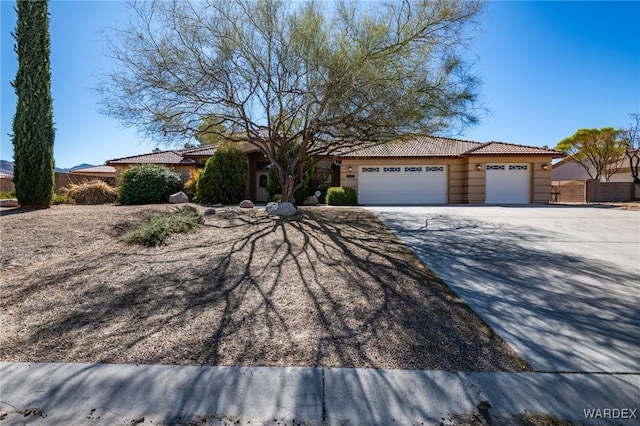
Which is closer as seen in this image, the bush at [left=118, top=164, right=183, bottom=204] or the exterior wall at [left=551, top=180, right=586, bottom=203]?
the bush at [left=118, top=164, right=183, bottom=204]

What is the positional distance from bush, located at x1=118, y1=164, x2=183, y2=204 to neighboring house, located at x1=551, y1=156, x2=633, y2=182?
1335 inches

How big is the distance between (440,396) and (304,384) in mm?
1045

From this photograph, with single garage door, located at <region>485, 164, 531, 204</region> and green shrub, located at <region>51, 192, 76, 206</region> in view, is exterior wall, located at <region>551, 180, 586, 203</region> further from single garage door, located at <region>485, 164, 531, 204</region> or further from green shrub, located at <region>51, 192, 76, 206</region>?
green shrub, located at <region>51, 192, 76, 206</region>

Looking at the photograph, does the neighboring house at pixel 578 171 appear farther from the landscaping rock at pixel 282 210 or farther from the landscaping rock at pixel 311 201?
the landscaping rock at pixel 282 210

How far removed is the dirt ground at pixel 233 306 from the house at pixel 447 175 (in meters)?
12.3

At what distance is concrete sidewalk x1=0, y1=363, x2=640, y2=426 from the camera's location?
7.98 ft

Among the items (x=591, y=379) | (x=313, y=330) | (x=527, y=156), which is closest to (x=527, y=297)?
(x=591, y=379)

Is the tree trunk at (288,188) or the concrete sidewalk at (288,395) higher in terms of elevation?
the tree trunk at (288,188)

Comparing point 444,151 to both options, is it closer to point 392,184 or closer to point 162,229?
point 392,184

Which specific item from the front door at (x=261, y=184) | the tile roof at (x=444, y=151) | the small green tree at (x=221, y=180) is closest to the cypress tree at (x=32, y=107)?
the small green tree at (x=221, y=180)

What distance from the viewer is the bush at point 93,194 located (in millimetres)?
15537

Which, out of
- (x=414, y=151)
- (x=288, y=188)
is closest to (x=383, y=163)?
(x=414, y=151)

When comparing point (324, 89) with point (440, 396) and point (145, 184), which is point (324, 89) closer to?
point (440, 396)

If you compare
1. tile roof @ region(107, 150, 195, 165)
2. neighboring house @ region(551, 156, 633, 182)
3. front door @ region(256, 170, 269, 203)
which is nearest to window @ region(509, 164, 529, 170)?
front door @ region(256, 170, 269, 203)
